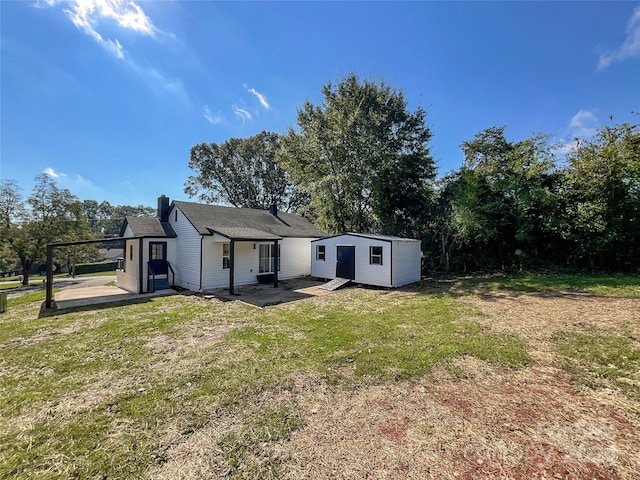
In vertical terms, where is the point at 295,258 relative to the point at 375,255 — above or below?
below

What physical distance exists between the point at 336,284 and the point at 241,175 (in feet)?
74.6

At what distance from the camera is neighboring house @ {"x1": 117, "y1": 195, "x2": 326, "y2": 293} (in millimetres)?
11659

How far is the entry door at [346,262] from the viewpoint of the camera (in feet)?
42.9

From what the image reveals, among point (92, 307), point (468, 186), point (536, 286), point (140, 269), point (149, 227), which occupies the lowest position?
point (92, 307)

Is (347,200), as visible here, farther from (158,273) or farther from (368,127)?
(158,273)

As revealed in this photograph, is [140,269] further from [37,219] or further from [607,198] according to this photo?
→ [607,198]

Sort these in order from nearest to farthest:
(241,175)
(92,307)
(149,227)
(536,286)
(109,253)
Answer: (92,307) < (536,286) < (149,227) < (241,175) < (109,253)

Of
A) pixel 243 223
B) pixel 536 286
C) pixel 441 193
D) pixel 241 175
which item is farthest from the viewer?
pixel 241 175

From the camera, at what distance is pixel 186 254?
12477 mm

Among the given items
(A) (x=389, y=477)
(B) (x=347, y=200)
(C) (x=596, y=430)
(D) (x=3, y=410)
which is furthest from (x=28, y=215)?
(C) (x=596, y=430)

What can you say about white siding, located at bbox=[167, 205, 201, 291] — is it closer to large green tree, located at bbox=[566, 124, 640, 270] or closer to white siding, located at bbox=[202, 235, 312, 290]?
white siding, located at bbox=[202, 235, 312, 290]

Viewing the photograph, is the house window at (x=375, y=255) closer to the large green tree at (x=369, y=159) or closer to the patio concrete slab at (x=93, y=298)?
the large green tree at (x=369, y=159)

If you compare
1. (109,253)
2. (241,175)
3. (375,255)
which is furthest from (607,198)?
(109,253)

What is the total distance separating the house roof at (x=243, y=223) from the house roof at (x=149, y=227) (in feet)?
4.33
